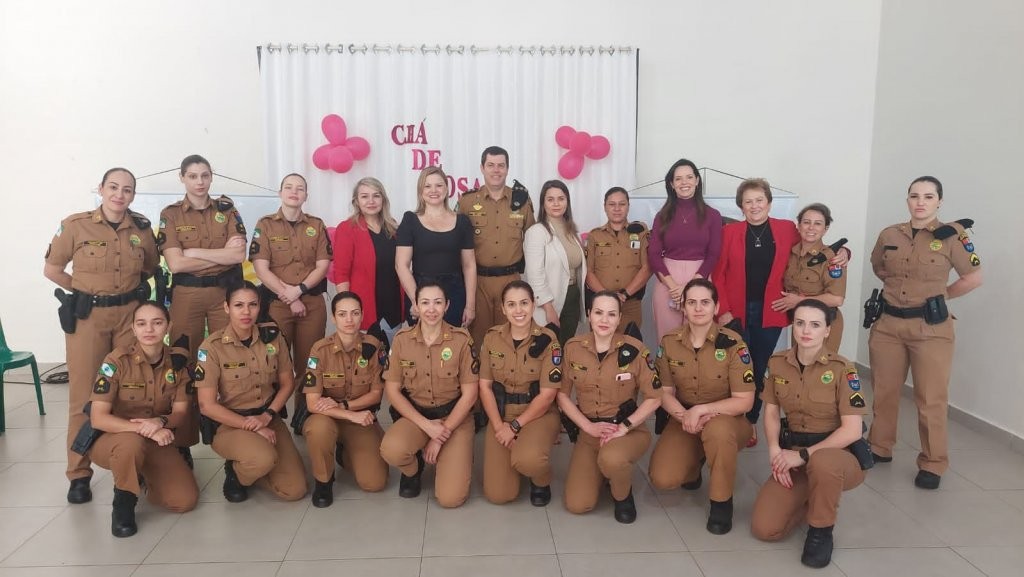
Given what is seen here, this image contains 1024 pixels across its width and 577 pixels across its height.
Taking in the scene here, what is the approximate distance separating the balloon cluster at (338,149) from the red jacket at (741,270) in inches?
111

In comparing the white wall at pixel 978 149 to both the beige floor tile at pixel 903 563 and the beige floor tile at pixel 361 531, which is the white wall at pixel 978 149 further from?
the beige floor tile at pixel 361 531

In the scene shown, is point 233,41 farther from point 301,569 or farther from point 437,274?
point 301,569

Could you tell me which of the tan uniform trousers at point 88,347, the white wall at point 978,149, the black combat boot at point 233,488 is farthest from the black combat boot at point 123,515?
the white wall at point 978,149

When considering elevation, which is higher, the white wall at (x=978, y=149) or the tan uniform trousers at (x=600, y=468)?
the white wall at (x=978, y=149)

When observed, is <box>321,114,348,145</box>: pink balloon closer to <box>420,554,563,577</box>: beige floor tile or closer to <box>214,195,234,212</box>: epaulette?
<box>214,195,234,212</box>: epaulette

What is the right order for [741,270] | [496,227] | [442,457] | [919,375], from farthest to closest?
[496,227], [741,270], [919,375], [442,457]

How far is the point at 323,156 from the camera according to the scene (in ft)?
16.3

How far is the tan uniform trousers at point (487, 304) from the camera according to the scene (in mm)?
3852

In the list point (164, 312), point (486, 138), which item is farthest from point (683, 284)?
point (164, 312)

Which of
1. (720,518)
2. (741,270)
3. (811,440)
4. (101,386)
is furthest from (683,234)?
(101,386)

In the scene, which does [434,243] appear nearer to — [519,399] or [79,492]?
[519,399]

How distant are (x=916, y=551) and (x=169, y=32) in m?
5.96

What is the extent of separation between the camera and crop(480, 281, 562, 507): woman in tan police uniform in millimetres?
3045

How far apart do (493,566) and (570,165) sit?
10.8 feet
